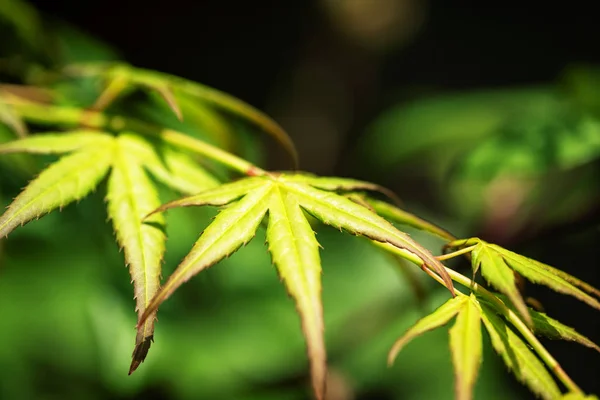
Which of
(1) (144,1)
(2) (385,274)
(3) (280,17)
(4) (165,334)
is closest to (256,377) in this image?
(4) (165,334)

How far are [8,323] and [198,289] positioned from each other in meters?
0.44

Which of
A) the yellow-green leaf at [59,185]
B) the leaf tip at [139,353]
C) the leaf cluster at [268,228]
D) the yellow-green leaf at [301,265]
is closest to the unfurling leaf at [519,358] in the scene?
the leaf cluster at [268,228]

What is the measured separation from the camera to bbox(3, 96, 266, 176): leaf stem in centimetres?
65

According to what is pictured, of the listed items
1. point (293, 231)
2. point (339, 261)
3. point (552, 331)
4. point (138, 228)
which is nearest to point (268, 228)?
point (293, 231)

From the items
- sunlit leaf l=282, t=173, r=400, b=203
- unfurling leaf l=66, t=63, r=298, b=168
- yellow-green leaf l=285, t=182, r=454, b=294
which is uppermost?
unfurling leaf l=66, t=63, r=298, b=168

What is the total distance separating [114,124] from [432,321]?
19.8 inches

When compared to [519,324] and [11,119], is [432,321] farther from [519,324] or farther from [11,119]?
[11,119]

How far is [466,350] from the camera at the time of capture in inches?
15.1

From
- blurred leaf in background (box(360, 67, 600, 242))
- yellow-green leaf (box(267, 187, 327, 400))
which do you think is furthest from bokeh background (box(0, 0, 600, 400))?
yellow-green leaf (box(267, 187, 327, 400))

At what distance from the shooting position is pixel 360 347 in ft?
5.13

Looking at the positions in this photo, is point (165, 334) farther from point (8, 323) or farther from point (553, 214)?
point (553, 214)

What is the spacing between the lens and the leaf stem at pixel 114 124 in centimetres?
65

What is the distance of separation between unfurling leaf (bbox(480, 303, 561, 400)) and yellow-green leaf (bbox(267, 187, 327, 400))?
14cm

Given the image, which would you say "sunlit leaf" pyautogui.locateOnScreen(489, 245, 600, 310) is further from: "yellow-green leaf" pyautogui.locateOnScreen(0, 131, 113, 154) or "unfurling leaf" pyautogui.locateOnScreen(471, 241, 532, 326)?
"yellow-green leaf" pyautogui.locateOnScreen(0, 131, 113, 154)
